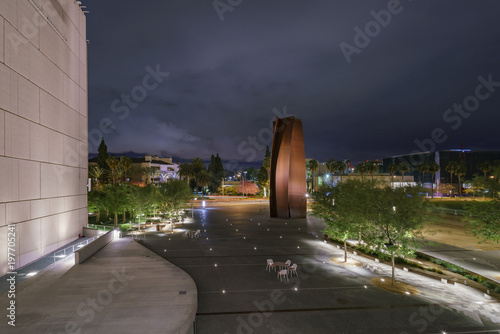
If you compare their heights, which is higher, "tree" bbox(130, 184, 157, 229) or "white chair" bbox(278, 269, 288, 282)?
"tree" bbox(130, 184, 157, 229)

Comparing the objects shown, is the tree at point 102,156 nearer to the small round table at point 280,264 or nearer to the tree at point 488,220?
the small round table at point 280,264

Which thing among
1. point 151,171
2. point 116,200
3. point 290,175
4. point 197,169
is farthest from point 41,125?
point 151,171

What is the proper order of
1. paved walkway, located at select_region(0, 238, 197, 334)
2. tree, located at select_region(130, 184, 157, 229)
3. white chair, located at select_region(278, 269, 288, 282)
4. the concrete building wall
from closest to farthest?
paved walkway, located at select_region(0, 238, 197, 334), white chair, located at select_region(278, 269, 288, 282), the concrete building wall, tree, located at select_region(130, 184, 157, 229)

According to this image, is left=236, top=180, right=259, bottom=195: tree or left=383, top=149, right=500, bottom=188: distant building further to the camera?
left=383, top=149, right=500, bottom=188: distant building

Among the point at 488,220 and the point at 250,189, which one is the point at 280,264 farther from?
the point at 250,189

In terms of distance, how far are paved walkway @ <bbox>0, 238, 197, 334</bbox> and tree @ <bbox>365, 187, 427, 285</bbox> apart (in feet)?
32.4

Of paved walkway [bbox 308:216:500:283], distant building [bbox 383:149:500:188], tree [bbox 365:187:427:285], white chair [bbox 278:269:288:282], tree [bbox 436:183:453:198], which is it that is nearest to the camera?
tree [bbox 365:187:427:285]

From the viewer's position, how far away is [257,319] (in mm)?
9688

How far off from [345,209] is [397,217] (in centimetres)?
394

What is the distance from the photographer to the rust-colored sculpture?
114ft

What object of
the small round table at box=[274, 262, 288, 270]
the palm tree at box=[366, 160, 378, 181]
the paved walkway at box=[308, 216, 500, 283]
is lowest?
the paved walkway at box=[308, 216, 500, 283]

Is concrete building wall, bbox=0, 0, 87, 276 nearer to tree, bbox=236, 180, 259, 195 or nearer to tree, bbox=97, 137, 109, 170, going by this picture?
tree, bbox=97, 137, 109, 170

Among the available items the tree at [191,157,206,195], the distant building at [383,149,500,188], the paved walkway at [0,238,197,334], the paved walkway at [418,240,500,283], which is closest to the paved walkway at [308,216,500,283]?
the paved walkway at [418,240,500,283]

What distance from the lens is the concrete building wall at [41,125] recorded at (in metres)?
14.0
